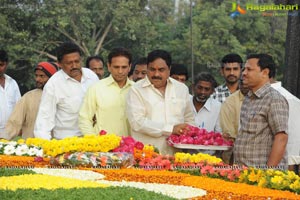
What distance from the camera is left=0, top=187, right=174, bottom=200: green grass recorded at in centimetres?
512

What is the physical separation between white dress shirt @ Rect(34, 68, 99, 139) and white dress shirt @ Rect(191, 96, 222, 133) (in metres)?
1.68

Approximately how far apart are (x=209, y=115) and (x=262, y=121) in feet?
6.88

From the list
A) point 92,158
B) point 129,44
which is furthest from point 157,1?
point 92,158

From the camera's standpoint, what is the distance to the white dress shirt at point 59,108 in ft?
27.8

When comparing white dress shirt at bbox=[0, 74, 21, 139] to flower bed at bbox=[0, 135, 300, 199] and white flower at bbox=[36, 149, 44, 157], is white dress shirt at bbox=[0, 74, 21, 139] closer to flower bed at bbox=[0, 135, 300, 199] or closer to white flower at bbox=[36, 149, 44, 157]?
flower bed at bbox=[0, 135, 300, 199]

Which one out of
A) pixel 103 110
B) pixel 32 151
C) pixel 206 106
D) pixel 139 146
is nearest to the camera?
pixel 139 146

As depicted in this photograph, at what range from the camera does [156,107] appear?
8180 mm

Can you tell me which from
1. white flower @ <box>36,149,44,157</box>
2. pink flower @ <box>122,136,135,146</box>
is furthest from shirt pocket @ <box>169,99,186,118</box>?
white flower @ <box>36,149,44,157</box>

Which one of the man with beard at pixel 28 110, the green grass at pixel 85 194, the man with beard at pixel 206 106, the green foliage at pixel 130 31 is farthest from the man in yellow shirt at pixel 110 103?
the green foliage at pixel 130 31

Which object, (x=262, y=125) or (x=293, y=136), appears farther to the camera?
(x=293, y=136)

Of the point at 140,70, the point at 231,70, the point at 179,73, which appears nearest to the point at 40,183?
the point at 231,70

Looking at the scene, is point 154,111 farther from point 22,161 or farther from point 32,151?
point 22,161

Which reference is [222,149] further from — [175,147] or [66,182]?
[66,182]

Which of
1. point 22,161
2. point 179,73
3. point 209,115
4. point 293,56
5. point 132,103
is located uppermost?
point 293,56
